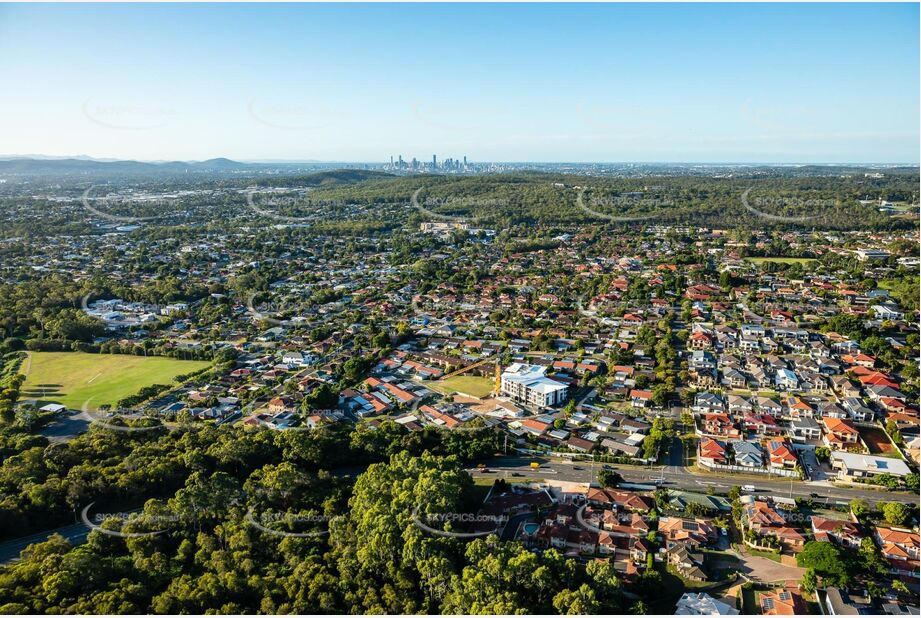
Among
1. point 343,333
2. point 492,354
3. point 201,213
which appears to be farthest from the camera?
point 201,213

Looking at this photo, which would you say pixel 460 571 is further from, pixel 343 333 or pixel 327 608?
pixel 343 333

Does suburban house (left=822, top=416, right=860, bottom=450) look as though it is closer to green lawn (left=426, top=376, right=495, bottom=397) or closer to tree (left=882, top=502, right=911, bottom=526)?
tree (left=882, top=502, right=911, bottom=526)

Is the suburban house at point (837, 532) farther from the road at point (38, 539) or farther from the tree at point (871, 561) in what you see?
the road at point (38, 539)

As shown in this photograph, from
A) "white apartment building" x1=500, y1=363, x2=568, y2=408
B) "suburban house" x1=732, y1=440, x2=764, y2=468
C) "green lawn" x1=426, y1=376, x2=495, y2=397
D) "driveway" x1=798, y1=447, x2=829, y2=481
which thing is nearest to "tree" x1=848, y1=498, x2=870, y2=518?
"driveway" x1=798, y1=447, x2=829, y2=481

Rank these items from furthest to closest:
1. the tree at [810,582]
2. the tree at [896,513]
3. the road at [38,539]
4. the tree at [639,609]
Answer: the tree at [896,513]
the road at [38,539]
the tree at [810,582]
the tree at [639,609]

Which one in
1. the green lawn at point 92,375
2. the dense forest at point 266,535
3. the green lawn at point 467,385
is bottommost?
the green lawn at point 467,385

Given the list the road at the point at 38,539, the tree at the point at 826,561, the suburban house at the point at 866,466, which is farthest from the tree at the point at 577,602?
the road at the point at 38,539

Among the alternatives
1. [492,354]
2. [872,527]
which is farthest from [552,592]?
[492,354]
